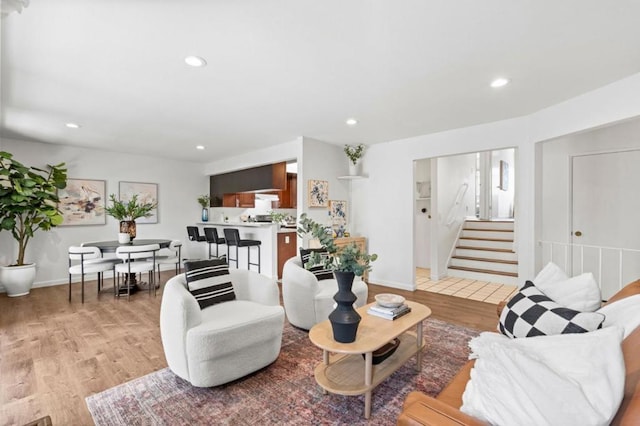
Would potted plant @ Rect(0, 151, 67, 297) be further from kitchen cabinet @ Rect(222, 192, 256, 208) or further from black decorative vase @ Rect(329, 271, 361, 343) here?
black decorative vase @ Rect(329, 271, 361, 343)

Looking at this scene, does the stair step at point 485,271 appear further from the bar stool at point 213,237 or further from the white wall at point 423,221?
the bar stool at point 213,237

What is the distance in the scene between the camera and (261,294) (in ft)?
8.88

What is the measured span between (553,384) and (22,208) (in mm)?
6113

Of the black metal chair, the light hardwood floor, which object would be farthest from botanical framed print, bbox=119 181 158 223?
the light hardwood floor

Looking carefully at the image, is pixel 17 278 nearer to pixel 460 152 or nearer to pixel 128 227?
pixel 128 227

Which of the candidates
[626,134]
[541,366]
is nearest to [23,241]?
[541,366]

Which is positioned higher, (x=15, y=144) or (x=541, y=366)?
(x=15, y=144)

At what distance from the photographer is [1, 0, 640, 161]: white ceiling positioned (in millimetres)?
1756

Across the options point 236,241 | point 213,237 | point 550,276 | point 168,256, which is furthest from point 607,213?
point 168,256

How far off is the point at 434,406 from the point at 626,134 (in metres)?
4.61

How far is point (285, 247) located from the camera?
18.1ft

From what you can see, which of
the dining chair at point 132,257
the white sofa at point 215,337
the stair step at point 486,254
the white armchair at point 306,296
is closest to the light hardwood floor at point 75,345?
the dining chair at point 132,257

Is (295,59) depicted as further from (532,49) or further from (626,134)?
(626,134)

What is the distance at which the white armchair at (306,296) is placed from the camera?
2.92m
